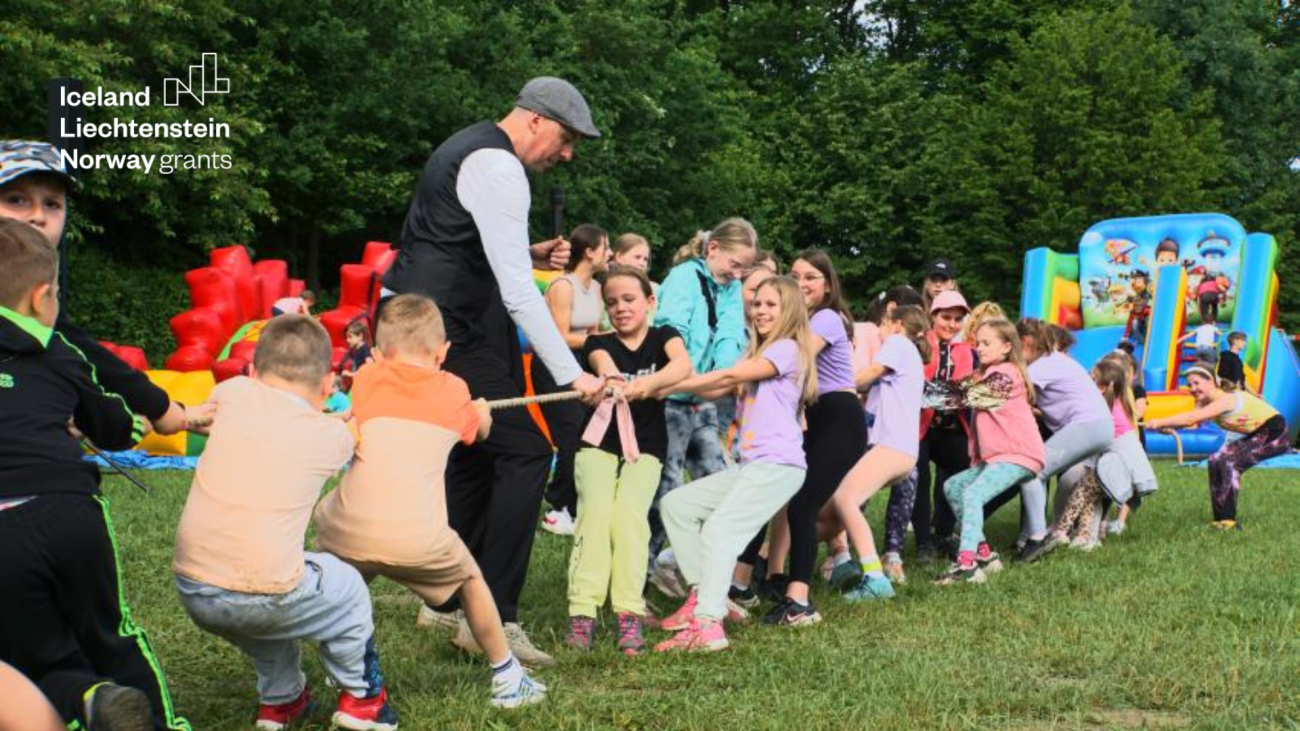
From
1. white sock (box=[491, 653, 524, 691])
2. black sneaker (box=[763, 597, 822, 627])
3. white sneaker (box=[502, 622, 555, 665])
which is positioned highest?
white sock (box=[491, 653, 524, 691])

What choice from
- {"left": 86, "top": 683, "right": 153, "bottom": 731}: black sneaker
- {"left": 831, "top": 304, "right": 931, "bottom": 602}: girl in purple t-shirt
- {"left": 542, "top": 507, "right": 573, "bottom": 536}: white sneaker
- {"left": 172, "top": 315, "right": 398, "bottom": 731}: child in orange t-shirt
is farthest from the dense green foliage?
{"left": 86, "top": 683, "right": 153, "bottom": 731}: black sneaker

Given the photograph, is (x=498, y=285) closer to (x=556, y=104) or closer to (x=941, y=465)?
(x=556, y=104)

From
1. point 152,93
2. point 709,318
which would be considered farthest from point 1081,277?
point 709,318

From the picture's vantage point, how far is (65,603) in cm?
360

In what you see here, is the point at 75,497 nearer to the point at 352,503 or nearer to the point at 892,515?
the point at 352,503

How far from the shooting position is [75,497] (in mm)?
3627

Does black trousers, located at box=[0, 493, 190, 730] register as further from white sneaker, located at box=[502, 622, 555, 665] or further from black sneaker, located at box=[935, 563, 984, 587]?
black sneaker, located at box=[935, 563, 984, 587]

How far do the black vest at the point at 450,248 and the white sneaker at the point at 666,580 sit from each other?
2.27 m

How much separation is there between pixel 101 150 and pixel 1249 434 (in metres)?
17.1

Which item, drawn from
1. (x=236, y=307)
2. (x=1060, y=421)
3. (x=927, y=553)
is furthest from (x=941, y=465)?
(x=236, y=307)

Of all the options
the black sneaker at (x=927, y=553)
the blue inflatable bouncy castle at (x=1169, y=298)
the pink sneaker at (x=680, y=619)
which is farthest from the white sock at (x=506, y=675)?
the blue inflatable bouncy castle at (x=1169, y=298)

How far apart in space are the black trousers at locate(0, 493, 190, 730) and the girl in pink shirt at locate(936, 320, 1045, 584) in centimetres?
530

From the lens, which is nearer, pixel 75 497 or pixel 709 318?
pixel 75 497

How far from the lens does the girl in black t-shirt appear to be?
573 cm
